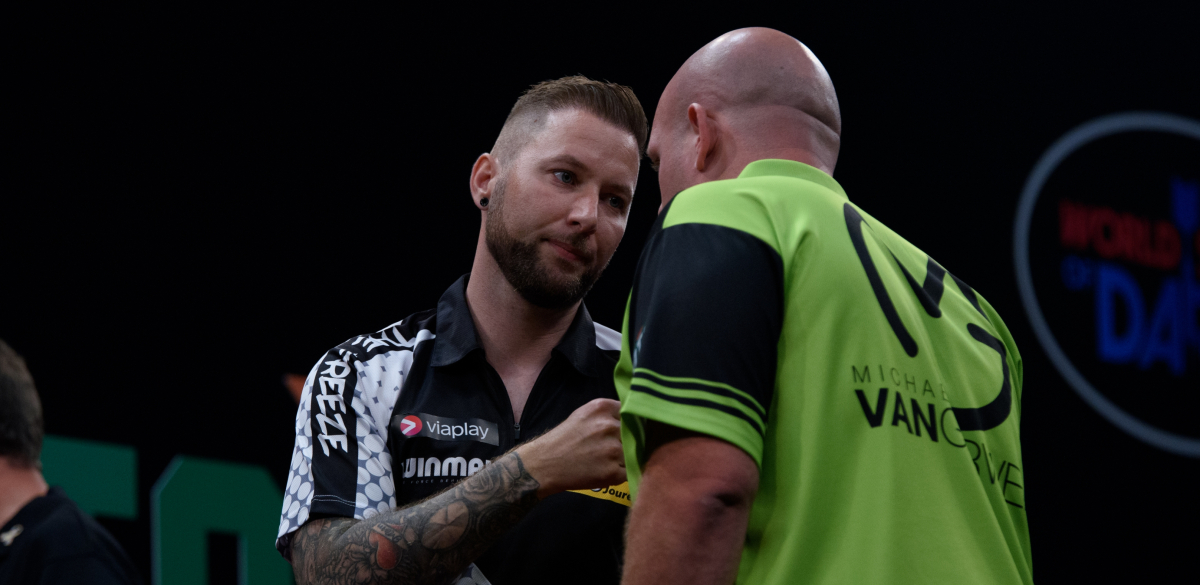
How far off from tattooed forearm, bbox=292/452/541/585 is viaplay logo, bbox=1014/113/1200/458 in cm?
346

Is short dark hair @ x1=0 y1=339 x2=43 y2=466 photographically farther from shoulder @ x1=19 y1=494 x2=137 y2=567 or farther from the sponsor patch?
the sponsor patch

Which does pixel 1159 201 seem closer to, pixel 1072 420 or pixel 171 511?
pixel 1072 420

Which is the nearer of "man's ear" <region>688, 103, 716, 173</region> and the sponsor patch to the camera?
"man's ear" <region>688, 103, 716, 173</region>

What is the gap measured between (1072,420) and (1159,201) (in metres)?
1.16

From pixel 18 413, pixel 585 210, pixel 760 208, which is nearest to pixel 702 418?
pixel 760 208

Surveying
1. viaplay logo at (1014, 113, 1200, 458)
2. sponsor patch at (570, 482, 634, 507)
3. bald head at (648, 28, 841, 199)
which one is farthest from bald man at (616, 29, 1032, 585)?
viaplay logo at (1014, 113, 1200, 458)

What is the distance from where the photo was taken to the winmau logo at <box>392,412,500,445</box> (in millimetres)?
1644

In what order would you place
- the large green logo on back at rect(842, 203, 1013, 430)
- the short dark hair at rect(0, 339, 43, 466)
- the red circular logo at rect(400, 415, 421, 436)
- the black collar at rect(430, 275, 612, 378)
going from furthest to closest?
1. the short dark hair at rect(0, 339, 43, 466)
2. the black collar at rect(430, 275, 612, 378)
3. the red circular logo at rect(400, 415, 421, 436)
4. the large green logo on back at rect(842, 203, 1013, 430)

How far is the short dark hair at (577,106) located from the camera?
188cm

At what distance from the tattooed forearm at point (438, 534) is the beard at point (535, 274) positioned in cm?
39

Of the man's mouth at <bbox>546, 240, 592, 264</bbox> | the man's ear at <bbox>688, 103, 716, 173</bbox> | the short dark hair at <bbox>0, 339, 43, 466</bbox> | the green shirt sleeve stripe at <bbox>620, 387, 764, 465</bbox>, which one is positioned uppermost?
the man's ear at <bbox>688, 103, 716, 173</bbox>

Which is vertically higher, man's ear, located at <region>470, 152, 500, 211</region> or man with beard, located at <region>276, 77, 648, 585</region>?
man's ear, located at <region>470, 152, 500, 211</region>

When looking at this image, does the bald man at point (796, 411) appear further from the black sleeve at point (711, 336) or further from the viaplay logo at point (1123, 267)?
the viaplay logo at point (1123, 267)

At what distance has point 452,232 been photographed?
9.95 feet
